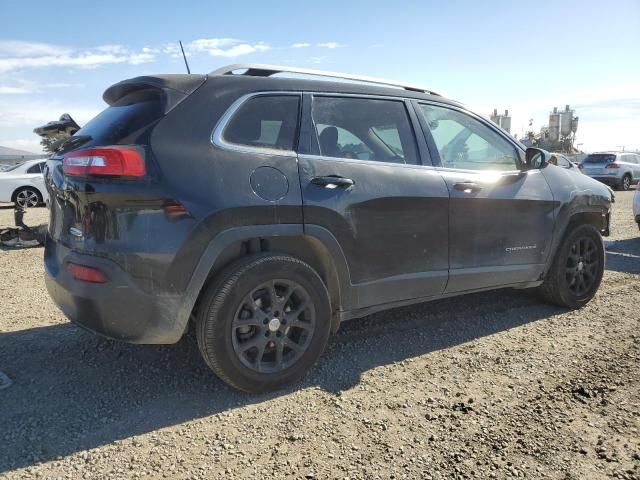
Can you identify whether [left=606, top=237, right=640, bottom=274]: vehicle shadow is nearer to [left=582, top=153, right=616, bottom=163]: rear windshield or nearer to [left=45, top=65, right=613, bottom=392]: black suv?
[left=45, top=65, right=613, bottom=392]: black suv

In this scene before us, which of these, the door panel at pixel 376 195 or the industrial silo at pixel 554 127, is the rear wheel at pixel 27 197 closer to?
the door panel at pixel 376 195

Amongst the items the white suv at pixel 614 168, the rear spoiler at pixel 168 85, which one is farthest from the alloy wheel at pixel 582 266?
the white suv at pixel 614 168

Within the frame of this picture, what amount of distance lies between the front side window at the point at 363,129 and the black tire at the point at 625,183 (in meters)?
22.0

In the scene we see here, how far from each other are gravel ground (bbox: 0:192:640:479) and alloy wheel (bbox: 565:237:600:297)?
0.46m

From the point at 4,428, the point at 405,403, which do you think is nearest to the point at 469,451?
the point at 405,403

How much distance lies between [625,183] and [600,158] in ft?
4.99

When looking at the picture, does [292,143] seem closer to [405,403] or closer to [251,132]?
[251,132]

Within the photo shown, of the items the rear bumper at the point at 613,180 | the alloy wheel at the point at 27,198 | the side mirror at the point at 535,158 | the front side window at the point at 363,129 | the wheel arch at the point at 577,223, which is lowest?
the rear bumper at the point at 613,180

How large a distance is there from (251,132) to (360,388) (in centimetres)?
171

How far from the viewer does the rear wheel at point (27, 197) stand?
1384 centimetres

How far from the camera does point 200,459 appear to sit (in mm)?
2406

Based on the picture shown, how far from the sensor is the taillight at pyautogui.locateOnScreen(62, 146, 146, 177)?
2.60m

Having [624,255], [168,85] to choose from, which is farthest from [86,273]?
[624,255]

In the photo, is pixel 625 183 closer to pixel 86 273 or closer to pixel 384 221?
pixel 384 221
